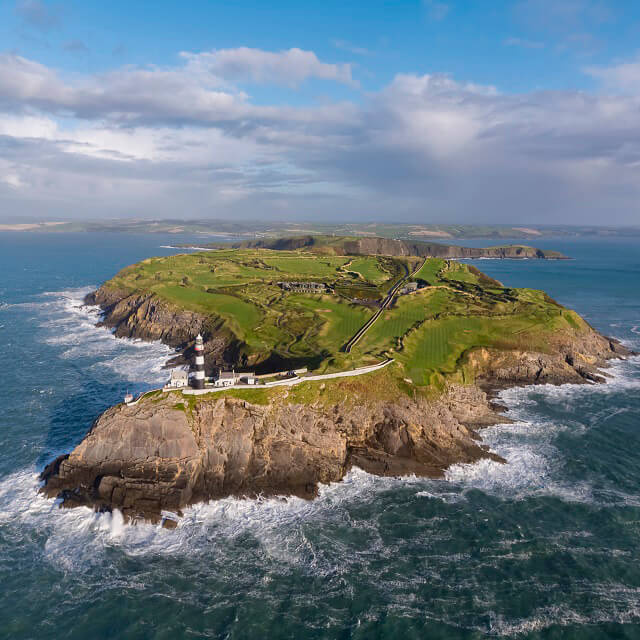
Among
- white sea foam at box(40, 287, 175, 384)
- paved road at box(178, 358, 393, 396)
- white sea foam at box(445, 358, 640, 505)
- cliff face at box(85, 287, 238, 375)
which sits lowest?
white sea foam at box(445, 358, 640, 505)

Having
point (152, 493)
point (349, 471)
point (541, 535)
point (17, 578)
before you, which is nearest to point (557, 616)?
point (541, 535)

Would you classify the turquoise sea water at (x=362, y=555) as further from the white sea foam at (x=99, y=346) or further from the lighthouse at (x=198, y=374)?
the white sea foam at (x=99, y=346)

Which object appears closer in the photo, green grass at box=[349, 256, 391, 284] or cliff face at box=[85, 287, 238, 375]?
cliff face at box=[85, 287, 238, 375]

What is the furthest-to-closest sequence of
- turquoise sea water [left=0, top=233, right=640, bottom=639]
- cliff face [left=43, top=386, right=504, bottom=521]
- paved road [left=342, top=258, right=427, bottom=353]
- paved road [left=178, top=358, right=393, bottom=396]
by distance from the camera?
paved road [left=342, top=258, right=427, bottom=353] < paved road [left=178, top=358, right=393, bottom=396] < cliff face [left=43, top=386, right=504, bottom=521] < turquoise sea water [left=0, top=233, right=640, bottom=639]

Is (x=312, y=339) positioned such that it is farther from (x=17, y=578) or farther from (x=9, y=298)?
(x=9, y=298)

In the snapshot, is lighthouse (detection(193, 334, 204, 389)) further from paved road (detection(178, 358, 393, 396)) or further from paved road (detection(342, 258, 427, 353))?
paved road (detection(342, 258, 427, 353))

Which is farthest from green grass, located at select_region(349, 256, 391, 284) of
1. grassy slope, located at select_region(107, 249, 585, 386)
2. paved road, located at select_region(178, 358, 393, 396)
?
paved road, located at select_region(178, 358, 393, 396)
